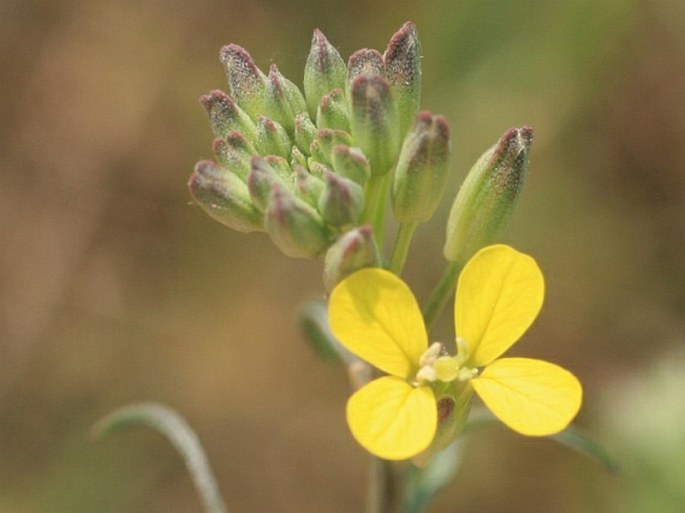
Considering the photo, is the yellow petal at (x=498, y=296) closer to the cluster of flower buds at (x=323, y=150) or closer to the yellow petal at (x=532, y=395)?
the yellow petal at (x=532, y=395)

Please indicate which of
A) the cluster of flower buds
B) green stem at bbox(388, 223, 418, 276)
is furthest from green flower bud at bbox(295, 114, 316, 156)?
green stem at bbox(388, 223, 418, 276)

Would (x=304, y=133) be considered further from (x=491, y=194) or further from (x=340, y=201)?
(x=491, y=194)

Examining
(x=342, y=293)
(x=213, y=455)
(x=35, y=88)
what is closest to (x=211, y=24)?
(x=35, y=88)

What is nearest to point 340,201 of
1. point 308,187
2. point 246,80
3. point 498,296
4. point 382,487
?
point 308,187

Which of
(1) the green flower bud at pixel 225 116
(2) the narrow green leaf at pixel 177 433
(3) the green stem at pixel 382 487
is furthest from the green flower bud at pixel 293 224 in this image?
(2) the narrow green leaf at pixel 177 433

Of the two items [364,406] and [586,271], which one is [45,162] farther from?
[364,406]

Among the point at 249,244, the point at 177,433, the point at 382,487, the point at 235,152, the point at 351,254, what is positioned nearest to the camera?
the point at 351,254
